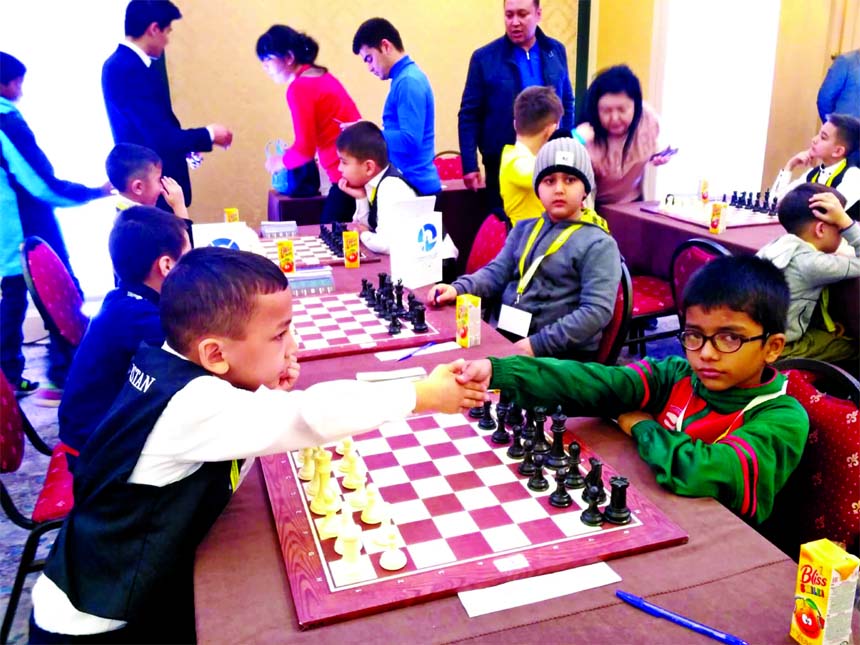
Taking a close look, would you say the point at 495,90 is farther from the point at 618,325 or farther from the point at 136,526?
the point at 136,526

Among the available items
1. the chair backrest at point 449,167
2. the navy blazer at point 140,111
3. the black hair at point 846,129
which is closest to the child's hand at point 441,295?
the navy blazer at point 140,111

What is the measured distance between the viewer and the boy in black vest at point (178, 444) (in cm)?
117

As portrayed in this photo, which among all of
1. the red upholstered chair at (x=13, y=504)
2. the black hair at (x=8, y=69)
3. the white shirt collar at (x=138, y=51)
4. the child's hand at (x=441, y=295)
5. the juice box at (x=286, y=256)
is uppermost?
the white shirt collar at (x=138, y=51)

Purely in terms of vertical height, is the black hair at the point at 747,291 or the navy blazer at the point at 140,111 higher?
the navy blazer at the point at 140,111

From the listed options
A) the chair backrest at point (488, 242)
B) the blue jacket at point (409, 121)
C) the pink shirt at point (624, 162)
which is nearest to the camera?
the chair backrest at point (488, 242)

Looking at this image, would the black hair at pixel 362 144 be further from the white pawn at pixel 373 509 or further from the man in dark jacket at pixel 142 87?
the white pawn at pixel 373 509

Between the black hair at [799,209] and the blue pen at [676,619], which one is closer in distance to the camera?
the blue pen at [676,619]

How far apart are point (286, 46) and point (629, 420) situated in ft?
11.9

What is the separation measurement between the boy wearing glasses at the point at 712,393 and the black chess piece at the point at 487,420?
6 centimetres

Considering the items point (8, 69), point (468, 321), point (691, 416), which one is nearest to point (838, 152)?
point (468, 321)

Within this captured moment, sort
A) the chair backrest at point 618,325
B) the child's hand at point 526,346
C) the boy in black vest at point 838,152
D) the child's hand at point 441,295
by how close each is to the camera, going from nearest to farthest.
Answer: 1. the child's hand at point 526,346
2. the chair backrest at point 618,325
3. the child's hand at point 441,295
4. the boy in black vest at point 838,152

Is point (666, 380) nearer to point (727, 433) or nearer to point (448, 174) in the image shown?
point (727, 433)

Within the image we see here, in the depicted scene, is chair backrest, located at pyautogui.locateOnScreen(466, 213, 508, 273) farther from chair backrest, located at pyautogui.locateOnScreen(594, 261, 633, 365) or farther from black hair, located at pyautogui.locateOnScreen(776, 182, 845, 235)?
black hair, located at pyautogui.locateOnScreen(776, 182, 845, 235)

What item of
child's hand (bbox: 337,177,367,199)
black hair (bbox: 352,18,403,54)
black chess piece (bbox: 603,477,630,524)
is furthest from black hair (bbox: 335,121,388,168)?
black chess piece (bbox: 603,477,630,524)
